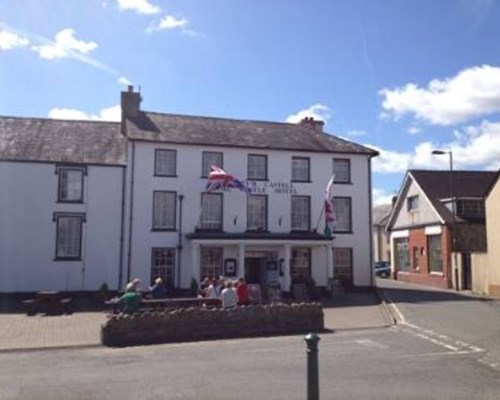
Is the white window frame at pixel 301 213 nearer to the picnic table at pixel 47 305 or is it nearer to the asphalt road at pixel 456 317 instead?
the asphalt road at pixel 456 317

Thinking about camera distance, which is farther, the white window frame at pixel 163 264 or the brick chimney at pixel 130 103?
the brick chimney at pixel 130 103

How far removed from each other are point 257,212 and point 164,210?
4881 millimetres

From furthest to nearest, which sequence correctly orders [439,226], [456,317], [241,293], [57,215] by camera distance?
[439,226] < [57,215] < [456,317] < [241,293]

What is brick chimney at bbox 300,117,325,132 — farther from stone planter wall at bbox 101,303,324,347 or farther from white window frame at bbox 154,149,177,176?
stone planter wall at bbox 101,303,324,347

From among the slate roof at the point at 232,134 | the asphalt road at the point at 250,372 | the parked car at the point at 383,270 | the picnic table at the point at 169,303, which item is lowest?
the asphalt road at the point at 250,372

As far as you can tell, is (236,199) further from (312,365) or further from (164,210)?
(312,365)

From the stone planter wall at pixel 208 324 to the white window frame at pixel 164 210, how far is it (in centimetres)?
1357

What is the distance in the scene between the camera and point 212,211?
3206 centimetres

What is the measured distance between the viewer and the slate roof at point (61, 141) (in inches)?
1196

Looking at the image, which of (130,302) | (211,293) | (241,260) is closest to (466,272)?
(241,260)

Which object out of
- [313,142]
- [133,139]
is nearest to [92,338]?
[133,139]

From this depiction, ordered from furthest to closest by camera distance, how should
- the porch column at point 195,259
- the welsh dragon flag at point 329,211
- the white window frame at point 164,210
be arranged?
the welsh dragon flag at point 329,211
the white window frame at point 164,210
the porch column at point 195,259

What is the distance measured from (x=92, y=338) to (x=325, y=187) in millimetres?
18956

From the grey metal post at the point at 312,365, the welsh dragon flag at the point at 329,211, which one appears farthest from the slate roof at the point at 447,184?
the grey metal post at the point at 312,365
